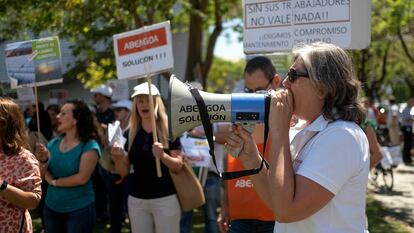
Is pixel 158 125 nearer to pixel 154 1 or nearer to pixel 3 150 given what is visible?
pixel 3 150

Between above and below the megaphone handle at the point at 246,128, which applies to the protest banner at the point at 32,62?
above

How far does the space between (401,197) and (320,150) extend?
8.68 metres

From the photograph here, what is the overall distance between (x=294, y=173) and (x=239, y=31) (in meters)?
11.0

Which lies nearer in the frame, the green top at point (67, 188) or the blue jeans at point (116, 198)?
the green top at point (67, 188)

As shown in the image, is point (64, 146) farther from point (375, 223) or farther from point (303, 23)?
point (375, 223)

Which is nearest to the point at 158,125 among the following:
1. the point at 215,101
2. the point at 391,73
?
the point at 215,101

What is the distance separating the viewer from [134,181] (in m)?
4.52

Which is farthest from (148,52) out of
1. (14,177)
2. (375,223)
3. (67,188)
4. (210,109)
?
(375,223)

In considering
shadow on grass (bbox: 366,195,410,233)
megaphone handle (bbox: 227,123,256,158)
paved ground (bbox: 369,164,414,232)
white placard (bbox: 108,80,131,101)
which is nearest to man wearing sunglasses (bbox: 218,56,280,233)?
megaphone handle (bbox: 227,123,256,158)

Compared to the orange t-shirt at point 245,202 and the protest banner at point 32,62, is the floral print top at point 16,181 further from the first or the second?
the protest banner at point 32,62

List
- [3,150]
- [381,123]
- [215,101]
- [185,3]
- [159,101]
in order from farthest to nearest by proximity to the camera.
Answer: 1. [381,123]
2. [185,3]
3. [159,101]
4. [3,150]
5. [215,101]

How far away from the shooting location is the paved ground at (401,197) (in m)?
8.46

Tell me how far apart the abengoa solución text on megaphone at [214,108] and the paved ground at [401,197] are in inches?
238

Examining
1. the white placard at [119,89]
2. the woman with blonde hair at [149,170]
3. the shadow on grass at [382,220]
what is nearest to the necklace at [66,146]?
the woman with blonde hair at [149,170]
